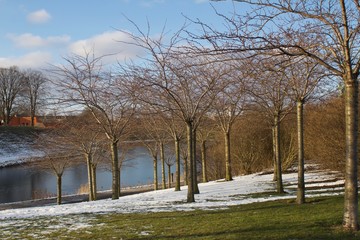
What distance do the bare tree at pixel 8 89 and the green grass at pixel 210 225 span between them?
6481 centimetres

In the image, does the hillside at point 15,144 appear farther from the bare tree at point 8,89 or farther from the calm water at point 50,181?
the bare tree at point 8,89

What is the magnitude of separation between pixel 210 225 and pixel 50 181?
96.9ft

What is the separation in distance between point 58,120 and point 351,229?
16.6 metres

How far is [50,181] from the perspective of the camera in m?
34.1

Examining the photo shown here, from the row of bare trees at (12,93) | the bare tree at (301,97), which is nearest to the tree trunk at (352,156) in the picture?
the bare tree at (301,97)

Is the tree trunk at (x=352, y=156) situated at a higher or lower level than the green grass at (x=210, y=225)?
higher

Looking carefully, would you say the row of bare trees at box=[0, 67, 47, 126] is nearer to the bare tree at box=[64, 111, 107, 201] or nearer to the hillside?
the hillside

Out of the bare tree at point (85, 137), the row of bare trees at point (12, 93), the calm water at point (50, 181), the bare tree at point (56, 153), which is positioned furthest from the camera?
the row of bare trees at point (12, 93)

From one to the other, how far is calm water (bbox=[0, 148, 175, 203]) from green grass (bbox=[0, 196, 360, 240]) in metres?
18.7

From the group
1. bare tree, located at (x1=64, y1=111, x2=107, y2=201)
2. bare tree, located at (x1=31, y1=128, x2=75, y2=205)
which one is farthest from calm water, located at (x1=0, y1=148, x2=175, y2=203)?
bare tree, located at (x1=64, y1=111, x2=107, y2=201)

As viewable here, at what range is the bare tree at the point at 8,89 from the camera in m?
68.2

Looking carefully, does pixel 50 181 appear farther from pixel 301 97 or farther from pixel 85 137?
pixel 301 97

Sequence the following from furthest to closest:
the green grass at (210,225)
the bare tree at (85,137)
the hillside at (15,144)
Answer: the hillside at (15,144) < the bare tree at (85,137) < the green grass at (210,225)

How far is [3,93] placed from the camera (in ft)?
223
